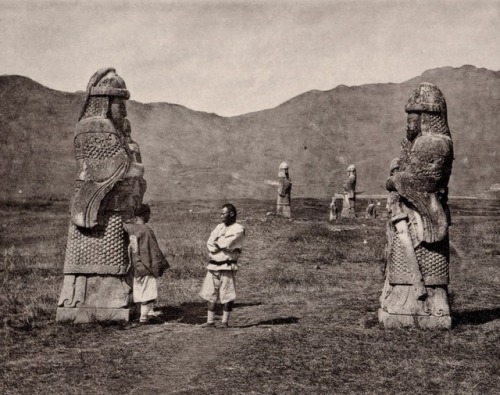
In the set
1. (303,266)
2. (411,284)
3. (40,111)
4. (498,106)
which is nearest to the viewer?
(411,284)

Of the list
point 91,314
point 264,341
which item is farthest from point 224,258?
point 91,314

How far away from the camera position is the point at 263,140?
2291 inches

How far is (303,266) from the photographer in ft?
54.2

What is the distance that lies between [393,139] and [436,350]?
50668 millimetres

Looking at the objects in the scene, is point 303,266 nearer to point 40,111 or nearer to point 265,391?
point 265,391

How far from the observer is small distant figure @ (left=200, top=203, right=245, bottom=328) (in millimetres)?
9141

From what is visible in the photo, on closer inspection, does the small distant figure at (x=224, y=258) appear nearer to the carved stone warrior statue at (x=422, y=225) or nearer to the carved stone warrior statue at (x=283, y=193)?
the carved stone warrior statue at (x=422, y=225)

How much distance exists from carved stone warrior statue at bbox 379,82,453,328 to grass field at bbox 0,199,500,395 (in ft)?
→ 1.24

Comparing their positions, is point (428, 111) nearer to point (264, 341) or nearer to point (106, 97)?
point (264, 341)

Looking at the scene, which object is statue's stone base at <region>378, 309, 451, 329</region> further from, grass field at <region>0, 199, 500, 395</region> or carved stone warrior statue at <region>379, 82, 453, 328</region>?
grass field at <region>0, 199, 500, 395</region>

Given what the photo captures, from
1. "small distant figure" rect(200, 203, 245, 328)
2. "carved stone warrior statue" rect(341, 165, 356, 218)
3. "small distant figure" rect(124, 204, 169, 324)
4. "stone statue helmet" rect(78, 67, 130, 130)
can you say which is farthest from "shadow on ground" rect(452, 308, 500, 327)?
"carved stone warrior statue" rect(341, 165, 356, 218)

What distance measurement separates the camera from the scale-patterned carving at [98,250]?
943cm

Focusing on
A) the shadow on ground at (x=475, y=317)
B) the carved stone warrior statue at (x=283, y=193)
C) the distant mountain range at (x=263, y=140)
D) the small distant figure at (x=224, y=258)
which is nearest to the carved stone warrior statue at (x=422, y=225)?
the shadow on ground at (x=475, y=317)

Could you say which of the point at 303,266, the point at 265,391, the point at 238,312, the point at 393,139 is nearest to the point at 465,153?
the point at 393,139
